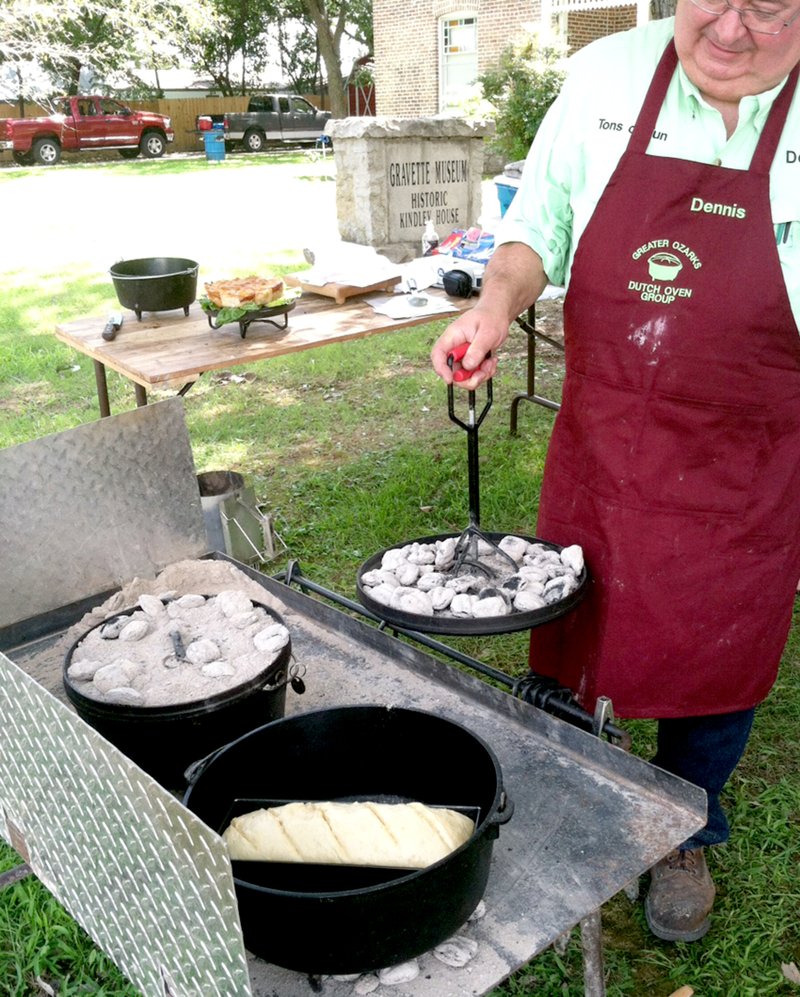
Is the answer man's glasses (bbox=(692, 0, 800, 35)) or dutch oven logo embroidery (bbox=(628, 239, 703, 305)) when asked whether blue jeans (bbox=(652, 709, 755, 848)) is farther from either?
man's glasses (bbox=(692, 0, 800, 35))

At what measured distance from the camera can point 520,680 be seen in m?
1.80

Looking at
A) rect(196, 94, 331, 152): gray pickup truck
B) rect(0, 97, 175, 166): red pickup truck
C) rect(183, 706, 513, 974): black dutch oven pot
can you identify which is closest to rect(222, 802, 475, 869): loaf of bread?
rect(183, 706, 513, 974): black dutch oven pot

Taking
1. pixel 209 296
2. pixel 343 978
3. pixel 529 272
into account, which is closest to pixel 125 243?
pixel 209 296

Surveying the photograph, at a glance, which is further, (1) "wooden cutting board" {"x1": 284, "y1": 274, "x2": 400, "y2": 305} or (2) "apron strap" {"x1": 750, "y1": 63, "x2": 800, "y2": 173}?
(1) "wooden cutting board" {"x1": 284, "y1": 274, "x2": 400, "y2": 305}

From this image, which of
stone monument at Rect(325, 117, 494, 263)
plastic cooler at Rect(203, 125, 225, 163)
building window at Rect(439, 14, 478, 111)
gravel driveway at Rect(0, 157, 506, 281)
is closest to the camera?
stone monument at Rect(325, 117, 494, 263)

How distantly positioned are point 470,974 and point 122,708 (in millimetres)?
643

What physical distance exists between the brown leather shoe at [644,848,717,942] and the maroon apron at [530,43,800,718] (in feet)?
1.50

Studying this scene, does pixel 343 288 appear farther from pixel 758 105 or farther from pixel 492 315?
pixel 758 105

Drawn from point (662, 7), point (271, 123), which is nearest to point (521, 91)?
point (662, 7)

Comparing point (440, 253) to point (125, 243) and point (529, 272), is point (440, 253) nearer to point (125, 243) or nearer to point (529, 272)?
point (529, 272)

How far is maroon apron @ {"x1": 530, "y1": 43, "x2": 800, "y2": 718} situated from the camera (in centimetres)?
172

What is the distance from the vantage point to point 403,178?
549 cm

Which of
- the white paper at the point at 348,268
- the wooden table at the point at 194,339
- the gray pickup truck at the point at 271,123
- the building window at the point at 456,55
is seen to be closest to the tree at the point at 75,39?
the gray pickup truck at the point at 271,123

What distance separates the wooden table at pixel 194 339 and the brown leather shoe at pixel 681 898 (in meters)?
1.98
